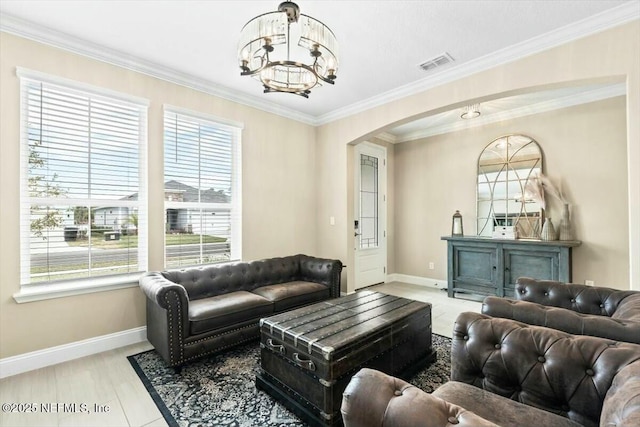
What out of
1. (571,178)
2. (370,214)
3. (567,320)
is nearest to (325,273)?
(370,214)

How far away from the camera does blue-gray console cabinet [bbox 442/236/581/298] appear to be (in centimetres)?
388

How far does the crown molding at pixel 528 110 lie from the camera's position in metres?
3.87

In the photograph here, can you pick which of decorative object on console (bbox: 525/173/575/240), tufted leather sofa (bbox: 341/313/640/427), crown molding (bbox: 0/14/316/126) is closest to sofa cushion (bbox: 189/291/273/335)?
tufted leather sofa (bbox: 341/313/640/427)

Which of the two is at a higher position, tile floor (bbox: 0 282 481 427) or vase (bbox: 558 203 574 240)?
vase (bbox: 558 203 574 240)

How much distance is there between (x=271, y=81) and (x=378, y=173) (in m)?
3.67

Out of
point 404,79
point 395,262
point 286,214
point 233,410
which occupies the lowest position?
point 233,410

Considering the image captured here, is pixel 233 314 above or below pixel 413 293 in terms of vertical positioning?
above

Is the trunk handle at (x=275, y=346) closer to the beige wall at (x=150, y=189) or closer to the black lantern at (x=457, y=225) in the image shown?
the beige wall at (x=150, y=189)

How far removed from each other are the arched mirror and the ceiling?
78.3 inches

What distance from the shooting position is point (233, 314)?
2.83m

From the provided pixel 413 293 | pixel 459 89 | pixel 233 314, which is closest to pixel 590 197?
pixel 459 89

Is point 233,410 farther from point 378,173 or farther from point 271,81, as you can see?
point 378,173

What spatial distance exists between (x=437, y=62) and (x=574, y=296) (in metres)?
2.50

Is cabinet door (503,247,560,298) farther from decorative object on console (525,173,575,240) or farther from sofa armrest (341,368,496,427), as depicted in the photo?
sofa armrest (341,368,496,427)
